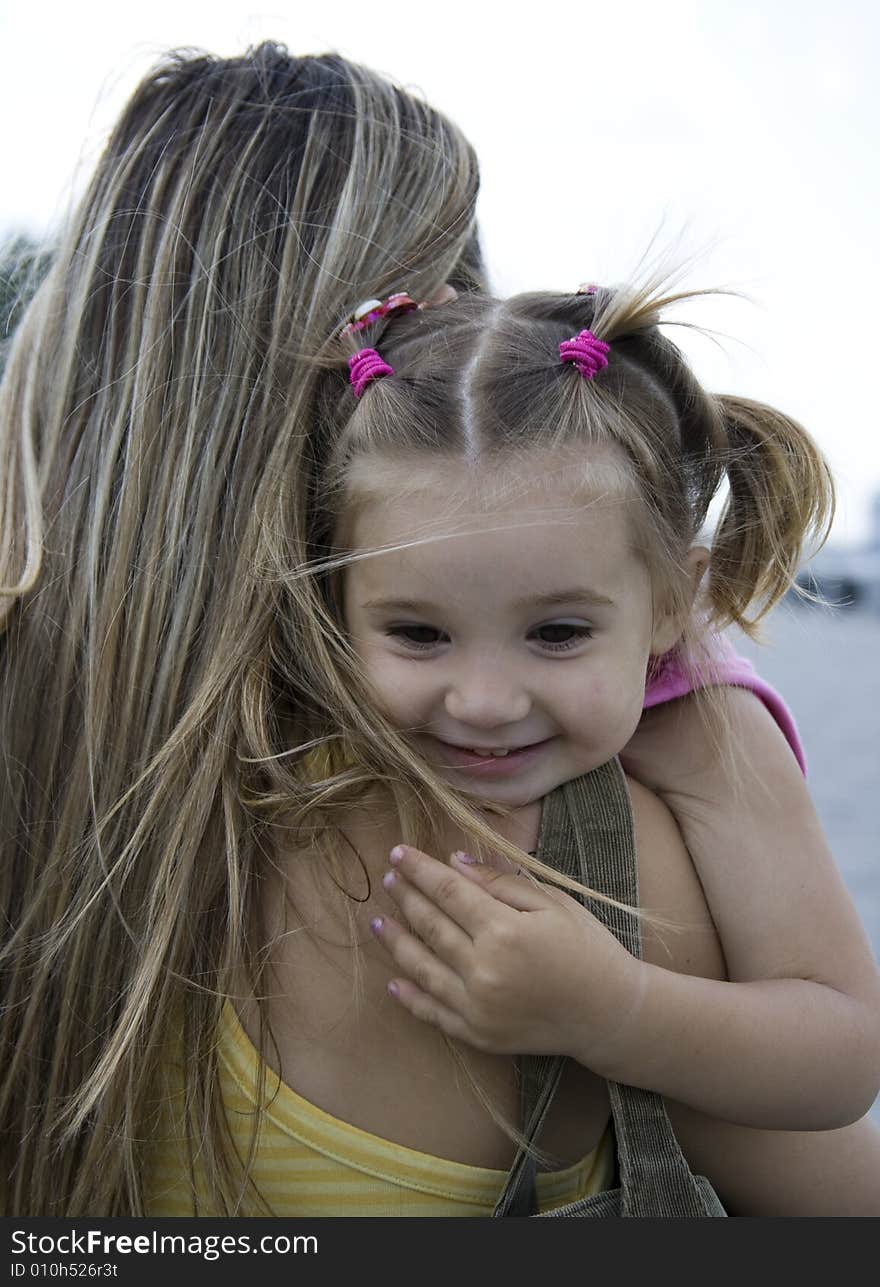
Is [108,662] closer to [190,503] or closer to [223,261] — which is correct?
[190,503]

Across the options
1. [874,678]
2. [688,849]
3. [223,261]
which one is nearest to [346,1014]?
[688,849]

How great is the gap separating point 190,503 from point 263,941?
51 centimetres

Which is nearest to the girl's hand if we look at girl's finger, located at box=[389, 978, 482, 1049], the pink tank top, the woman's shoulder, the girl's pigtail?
girl's finger, located at box=[389, 978, 482, 1049]

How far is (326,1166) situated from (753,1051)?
0.46 metres

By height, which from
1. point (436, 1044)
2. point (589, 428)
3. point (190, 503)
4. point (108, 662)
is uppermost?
point (589, 428)

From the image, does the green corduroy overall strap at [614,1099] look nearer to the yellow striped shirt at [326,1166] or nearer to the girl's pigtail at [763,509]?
the yellow striped shirt at [326,1166]

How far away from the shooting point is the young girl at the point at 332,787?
50.6 inches

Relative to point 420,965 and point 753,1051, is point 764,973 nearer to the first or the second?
point 753,1051

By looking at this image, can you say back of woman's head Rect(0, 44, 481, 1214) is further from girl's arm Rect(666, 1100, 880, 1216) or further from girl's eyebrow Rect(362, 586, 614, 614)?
girl's arm Rect(666, 1100, 880, 1216)

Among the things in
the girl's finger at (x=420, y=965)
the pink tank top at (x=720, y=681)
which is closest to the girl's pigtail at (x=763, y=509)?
the pink tank top at (x=720, y=681)

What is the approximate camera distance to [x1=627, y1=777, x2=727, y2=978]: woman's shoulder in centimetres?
136

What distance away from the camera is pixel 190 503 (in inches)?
57.1

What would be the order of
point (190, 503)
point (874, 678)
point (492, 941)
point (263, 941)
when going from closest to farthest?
point (492, 941) < point (263, 941) < point (190, 503) < point (874, 678)

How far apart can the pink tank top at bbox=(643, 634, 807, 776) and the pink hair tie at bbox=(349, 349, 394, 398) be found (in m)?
0.49
